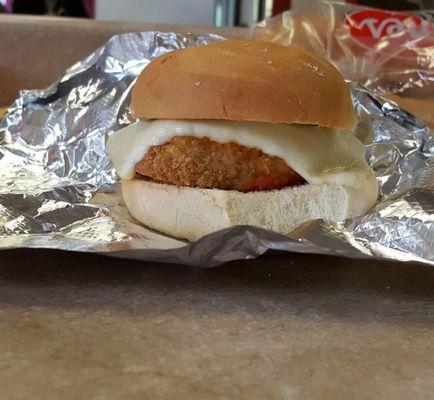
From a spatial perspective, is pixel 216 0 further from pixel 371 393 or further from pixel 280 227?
pixel 371 393

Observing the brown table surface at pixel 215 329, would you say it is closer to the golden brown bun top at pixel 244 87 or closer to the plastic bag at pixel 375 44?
the golden brown bun top at pixel 244 87

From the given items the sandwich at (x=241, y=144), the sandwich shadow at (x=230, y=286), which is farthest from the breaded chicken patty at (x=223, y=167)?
the sandwich shadow at (x=230, y=286)

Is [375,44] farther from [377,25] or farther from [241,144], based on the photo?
[241,144]

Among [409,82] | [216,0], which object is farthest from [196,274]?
[216,0]

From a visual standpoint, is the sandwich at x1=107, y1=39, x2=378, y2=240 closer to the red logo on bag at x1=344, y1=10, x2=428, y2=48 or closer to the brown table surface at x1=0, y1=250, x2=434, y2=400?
the brown table surface at x1=0, y1=250, x2=434, y2=400

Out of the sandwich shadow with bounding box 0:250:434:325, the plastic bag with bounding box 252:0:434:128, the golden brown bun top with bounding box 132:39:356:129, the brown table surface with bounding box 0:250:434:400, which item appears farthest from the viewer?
the plastic bag with bounding box 252:0:434:128

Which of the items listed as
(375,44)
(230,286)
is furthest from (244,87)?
(375,44)

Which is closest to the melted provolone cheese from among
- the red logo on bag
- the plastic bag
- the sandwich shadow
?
the sandwich shadow
